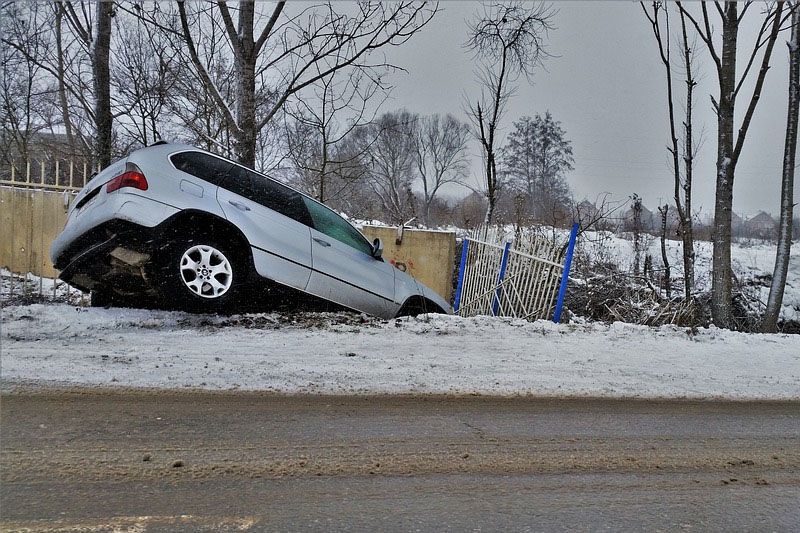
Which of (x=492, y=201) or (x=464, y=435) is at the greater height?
(x=492, y=201)

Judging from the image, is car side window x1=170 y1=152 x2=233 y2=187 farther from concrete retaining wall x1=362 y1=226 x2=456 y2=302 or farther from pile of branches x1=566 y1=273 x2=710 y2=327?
pile of branches x1=566 y1=273 x2=710 y2=327

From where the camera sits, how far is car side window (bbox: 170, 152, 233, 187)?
18.6ft

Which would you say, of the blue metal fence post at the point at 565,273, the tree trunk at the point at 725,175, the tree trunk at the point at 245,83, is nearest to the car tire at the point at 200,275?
the tree trunk at the point at 245,83

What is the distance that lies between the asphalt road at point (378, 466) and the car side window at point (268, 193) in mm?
2830

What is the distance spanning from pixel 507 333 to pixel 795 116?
6.44m

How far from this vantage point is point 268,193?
247 inches

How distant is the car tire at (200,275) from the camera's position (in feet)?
18.1

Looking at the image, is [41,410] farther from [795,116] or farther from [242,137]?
[795,116]

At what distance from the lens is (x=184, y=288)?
5.59 meters

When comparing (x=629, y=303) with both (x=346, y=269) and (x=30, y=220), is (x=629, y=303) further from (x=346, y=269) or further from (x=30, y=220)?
(x=30, y=220)

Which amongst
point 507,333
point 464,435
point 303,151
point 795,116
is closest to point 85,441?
point 464,435

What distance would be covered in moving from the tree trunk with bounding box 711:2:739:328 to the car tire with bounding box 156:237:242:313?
7256mm

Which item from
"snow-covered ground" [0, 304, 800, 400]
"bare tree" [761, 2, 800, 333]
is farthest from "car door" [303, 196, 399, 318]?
"bare tree" [761, 2, 800, 333]

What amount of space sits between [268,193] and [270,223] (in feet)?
1.49
